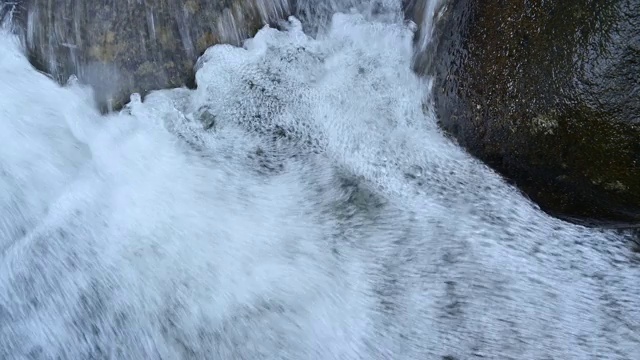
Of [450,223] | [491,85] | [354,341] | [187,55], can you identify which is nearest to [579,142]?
[491,85]

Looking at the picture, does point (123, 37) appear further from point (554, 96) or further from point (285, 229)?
point (554, 96)

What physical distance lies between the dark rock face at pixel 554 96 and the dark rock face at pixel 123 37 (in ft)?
4.79

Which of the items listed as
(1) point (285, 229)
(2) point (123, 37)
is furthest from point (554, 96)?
(2) point (123, 37)

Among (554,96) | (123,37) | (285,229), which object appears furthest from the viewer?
(123,37)

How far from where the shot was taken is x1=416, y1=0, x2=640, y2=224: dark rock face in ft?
7.20

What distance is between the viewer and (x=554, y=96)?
2.37 metres

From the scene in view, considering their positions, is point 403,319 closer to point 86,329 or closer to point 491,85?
point 491,85

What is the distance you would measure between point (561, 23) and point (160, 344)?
99.1 inches

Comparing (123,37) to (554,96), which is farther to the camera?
(123,37)

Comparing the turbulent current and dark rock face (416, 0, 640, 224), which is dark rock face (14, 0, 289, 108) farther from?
dark rock face (416, 0, 640, 224)

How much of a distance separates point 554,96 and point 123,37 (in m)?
2.42

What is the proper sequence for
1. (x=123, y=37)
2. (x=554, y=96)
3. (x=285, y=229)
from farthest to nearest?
(x=123, y=37), (x=285, y=229), (x=554, y=96)

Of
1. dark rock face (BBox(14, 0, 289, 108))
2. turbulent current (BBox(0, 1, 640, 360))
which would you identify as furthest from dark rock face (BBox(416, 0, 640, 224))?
dark rock face (BBox(14, 0, 289, 108))

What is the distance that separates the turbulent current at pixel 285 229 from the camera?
271 centimetres
